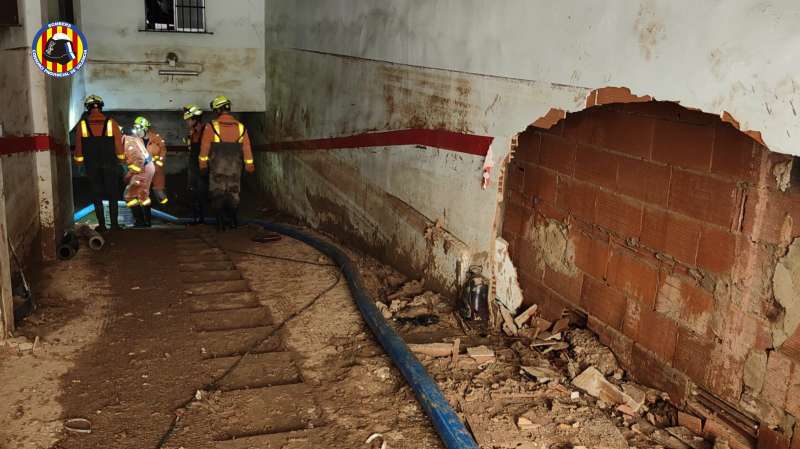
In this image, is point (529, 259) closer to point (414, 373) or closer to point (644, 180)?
point (644, 180)

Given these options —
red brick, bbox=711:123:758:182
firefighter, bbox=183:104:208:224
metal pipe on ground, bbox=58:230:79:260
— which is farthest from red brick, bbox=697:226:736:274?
firefighter, bbox=183:104:208:224

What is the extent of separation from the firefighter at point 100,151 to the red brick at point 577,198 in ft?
23.3

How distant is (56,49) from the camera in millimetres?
7258

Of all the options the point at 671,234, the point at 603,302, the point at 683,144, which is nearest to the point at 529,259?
the point at 603,302

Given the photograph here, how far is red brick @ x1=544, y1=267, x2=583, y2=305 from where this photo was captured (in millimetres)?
5086

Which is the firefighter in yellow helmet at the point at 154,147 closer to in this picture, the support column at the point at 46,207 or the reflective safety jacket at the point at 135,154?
the reflective safety jacket at the point at 135,154

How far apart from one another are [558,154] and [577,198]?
397 millimetres

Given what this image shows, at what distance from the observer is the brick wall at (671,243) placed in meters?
3.68

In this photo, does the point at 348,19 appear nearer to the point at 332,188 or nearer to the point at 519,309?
the point at 332,188

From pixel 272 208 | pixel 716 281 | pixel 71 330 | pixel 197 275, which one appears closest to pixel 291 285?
pixel 197 275

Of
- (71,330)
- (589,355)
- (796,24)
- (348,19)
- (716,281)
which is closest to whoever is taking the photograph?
(796,24)

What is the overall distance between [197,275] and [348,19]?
352cm

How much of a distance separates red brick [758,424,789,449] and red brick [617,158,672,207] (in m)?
1.38

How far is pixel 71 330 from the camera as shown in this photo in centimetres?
546
